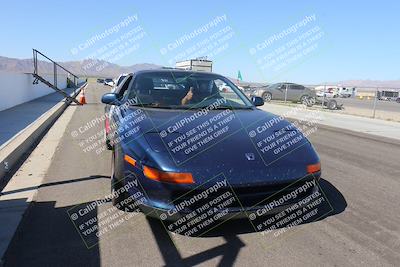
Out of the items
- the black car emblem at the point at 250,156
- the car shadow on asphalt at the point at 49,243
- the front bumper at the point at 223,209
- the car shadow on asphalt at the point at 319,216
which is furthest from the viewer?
the car shadow on asphalt at the point at 319,216

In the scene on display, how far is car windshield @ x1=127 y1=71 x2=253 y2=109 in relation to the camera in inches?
Result: 209

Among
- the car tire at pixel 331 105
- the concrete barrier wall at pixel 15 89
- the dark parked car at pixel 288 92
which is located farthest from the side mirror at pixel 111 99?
the dark parked car at pixel 288 92

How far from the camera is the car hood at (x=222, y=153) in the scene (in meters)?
3.60

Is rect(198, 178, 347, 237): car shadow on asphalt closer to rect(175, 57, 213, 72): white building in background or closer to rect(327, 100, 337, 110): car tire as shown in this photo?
rect(327, 100, 337, 110): car tire

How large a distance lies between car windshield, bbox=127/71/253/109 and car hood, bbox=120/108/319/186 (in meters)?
0.66

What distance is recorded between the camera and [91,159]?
7125 millimetres

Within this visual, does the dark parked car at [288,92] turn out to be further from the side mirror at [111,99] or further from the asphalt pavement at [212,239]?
the side mirror at [111,99]

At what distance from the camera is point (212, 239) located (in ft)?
12.4

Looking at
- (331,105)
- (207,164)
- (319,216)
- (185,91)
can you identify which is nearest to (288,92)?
(331,105)

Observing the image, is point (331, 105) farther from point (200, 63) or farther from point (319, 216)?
point (319, 216)

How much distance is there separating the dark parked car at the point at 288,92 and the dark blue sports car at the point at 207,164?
81.8 feet

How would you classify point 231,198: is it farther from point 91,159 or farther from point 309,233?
point 91,159

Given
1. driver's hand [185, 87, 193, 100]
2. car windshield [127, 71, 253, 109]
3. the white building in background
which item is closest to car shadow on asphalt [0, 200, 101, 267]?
car windshield [127, 71, 253, 109]

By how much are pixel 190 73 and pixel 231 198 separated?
285 centimetres
